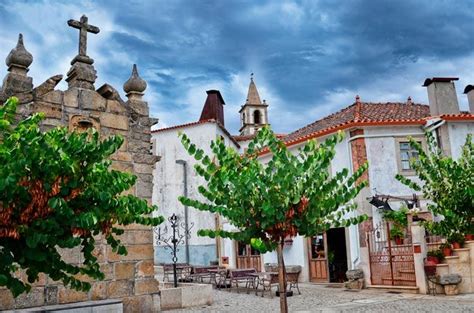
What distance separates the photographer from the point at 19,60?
8.29 metres

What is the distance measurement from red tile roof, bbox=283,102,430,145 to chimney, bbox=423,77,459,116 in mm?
654

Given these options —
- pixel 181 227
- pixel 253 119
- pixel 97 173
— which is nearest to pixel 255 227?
pixel 97 173

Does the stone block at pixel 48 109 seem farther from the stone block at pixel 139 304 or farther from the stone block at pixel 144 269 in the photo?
the stone block at pixel 139 304

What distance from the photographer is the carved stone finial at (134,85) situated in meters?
10.1

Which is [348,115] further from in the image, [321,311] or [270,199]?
[270,199]

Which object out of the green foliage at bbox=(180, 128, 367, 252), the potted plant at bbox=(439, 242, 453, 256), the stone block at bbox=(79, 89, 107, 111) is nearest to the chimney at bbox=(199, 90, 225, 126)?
the potted plant at bbox=(439, 242, 453, 256)

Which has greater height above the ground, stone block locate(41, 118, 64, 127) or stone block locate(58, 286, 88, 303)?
stone block locate(41, 118, 64, 127)

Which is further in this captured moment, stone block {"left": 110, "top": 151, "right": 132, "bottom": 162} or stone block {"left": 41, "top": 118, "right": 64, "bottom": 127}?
stone block {"left": 110, "top": 151, "right": 132, "bottom": 162}

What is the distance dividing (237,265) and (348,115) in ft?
28.1

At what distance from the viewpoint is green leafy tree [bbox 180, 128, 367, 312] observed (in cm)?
611

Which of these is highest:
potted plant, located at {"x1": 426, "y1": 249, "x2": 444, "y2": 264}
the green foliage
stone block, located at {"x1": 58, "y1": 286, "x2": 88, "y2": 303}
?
the green foliage

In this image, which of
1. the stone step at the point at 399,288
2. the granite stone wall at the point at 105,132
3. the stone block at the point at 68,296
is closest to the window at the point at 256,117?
the stone step at the point at 399,288

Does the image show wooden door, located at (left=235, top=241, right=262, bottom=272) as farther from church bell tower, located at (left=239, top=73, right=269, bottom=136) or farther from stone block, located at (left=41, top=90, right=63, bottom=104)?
church bell tower, located at (left=239, top=73, right=269, bottom=136)

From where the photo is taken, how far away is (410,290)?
13.3 m
